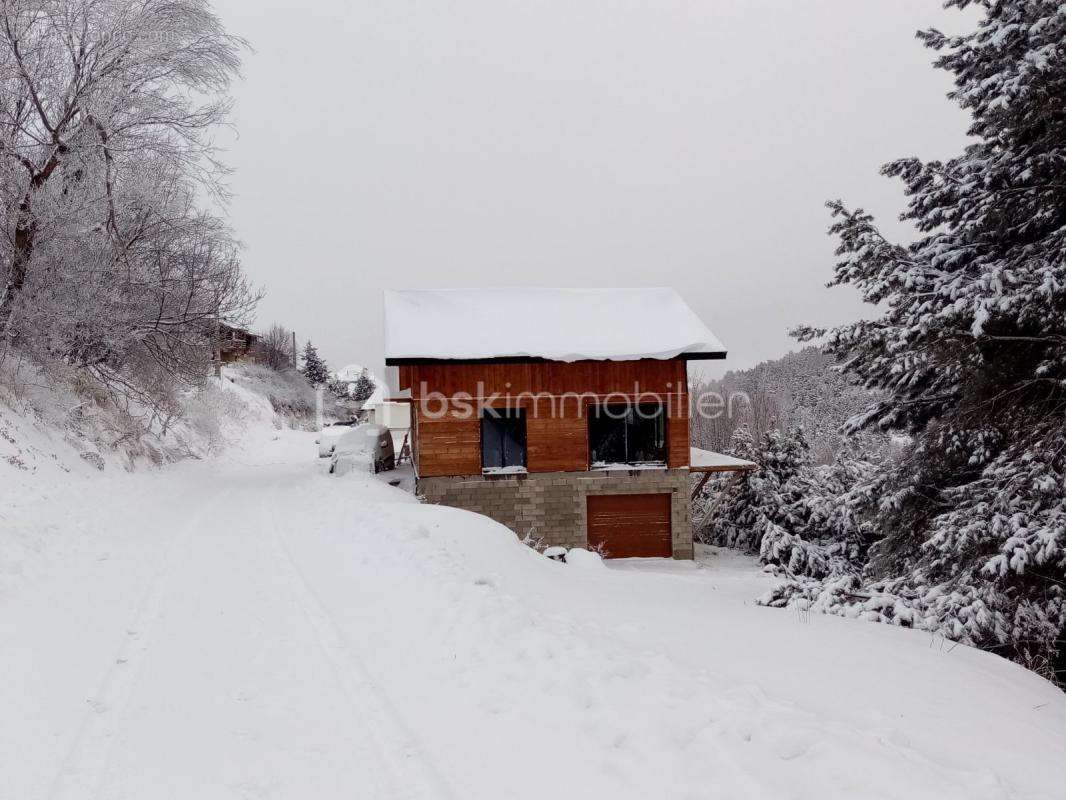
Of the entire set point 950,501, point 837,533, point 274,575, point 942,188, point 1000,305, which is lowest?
point 837,533

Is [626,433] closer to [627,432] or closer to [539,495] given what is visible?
[627,432]

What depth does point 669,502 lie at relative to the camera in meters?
18.0

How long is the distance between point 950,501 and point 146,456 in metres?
18.9

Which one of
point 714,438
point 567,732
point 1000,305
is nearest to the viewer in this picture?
point 567,732

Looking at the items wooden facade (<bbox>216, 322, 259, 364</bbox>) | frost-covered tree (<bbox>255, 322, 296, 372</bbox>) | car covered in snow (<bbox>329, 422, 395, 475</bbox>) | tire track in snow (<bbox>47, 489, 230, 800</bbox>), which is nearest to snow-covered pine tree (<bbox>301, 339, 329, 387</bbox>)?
frost-covered tree (<bbox>255, 322, 296, 372</bbox>)

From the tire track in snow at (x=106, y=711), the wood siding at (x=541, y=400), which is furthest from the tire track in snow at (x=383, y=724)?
the wood siding at (x=541, y=400)

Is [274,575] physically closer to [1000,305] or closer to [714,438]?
[1000,305]

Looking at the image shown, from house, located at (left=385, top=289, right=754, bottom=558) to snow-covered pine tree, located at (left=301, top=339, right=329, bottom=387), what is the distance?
179 feet

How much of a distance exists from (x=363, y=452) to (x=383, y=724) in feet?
55.8

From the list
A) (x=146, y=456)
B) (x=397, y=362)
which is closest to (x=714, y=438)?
(x=397, y=362)

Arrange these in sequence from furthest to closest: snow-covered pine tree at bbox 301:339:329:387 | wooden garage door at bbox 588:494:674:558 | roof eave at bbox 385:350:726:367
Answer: snow-covered pine tree at bbox 301:339:329:387
wooden garage door at bbox 588:494:674:558
roof eave at bbox 385:350:726:367

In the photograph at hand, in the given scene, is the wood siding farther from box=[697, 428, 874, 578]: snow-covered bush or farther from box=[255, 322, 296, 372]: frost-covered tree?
box=[255, 322, 296, 372]: frost-covered tree

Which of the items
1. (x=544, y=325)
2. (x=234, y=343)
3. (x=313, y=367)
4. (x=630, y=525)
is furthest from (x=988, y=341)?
(x=313, y=367)

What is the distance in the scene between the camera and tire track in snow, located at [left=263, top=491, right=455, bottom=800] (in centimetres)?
342
